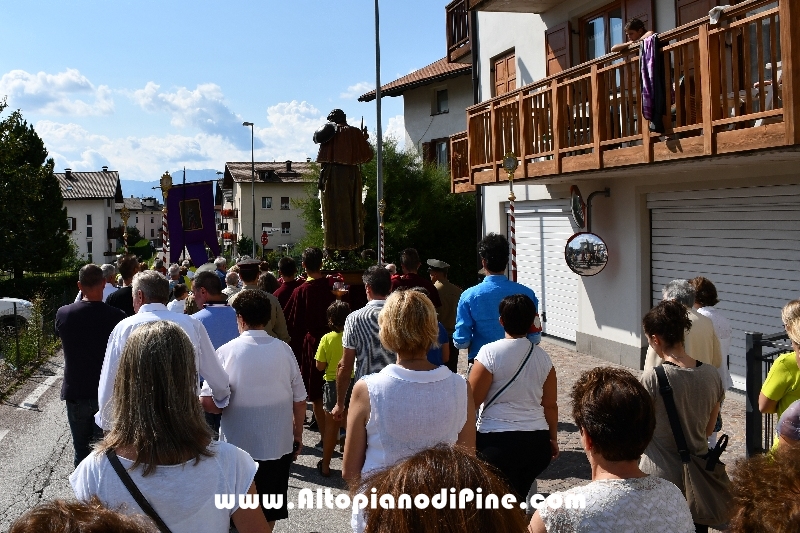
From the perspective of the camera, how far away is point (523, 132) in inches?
534

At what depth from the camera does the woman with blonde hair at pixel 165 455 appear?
2.56 metres

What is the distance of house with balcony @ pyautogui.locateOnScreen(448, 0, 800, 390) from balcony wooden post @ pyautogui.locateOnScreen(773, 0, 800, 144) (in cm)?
1

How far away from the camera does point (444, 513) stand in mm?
1646

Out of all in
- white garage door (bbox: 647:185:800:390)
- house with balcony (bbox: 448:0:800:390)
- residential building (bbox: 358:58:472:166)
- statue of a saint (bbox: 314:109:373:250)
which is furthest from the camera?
residential building (bbox: 358:58:472:166)

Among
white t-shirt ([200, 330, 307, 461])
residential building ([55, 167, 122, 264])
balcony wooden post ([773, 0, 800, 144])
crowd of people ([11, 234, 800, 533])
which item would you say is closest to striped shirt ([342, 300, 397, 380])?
crowd of people ([11, 234, 800, 533])

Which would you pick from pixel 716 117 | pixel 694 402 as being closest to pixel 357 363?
pixel 694 402

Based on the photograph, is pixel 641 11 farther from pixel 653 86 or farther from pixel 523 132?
pixel 653 86

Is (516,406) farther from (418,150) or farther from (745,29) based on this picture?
(418,150)

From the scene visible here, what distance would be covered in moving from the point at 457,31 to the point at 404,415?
866 inches

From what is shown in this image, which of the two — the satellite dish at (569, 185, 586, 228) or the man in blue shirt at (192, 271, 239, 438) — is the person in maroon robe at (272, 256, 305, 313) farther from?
the satellite dish at (569, 185, 586, 228)

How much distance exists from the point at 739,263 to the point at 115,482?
1042 cm

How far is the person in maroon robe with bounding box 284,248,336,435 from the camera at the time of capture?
8023mm

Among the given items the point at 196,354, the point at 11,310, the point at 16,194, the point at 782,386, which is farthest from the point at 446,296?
the point at 16,194

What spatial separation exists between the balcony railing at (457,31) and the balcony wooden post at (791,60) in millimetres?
16036
